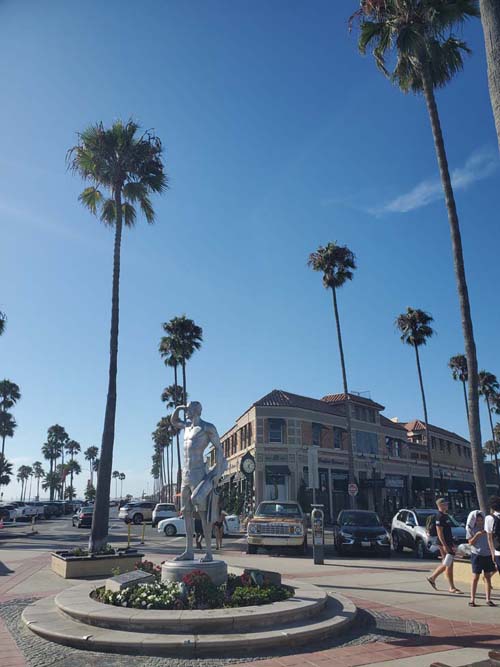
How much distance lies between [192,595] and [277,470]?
30.7 meters

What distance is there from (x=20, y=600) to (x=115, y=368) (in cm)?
897

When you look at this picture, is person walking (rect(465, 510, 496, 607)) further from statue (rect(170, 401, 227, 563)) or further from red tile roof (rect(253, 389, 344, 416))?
red tile roof (rect(253, 389, 344, 416))

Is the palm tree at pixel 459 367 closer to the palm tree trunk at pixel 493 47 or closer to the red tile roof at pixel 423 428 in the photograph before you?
the red tile roof at pixel 423 428

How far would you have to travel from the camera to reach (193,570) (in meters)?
8.45

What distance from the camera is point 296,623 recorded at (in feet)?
23.8

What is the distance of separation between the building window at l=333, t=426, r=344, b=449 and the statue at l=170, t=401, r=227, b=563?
33.7 metres

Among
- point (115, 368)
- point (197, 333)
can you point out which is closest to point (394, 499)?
point (197, 333)

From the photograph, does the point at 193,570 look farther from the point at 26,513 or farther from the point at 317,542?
the point at 26,513

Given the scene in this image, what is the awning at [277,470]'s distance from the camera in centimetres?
3769

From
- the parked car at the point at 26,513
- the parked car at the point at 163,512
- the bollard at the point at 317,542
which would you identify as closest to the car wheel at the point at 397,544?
the bollard at the point at 317,542

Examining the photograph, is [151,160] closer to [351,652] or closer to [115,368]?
[115,368]

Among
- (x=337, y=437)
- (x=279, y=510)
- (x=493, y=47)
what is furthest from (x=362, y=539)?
(x=337, y=437)

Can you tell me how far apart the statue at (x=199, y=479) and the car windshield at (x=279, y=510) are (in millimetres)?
10247

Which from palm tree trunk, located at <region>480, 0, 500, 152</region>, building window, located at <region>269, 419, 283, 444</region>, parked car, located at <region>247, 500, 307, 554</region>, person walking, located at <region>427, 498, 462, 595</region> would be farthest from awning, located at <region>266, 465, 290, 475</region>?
palm tree trunk, located at <region>480, 0, 500, 152</region>
